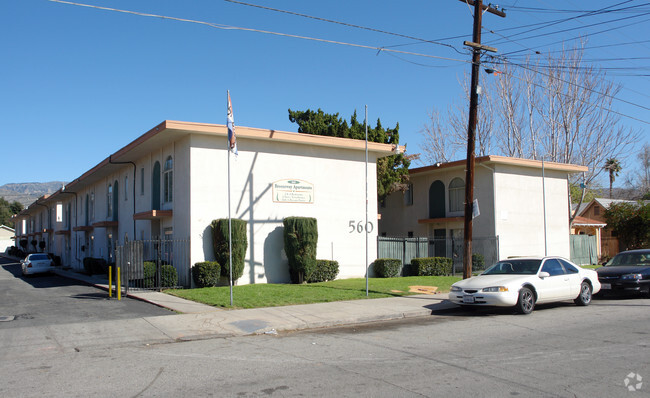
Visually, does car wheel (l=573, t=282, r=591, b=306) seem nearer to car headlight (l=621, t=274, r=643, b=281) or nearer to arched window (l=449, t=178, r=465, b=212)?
car headlight (l=621, t=274, r=643, b=281)

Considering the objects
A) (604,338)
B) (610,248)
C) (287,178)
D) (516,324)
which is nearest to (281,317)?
(516,324)

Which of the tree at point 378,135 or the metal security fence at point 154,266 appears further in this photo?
the tree at point 378,135

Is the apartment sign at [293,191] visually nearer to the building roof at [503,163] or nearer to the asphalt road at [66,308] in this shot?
the asphalt road at [66,308]

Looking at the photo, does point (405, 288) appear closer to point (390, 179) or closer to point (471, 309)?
point (471, 309)

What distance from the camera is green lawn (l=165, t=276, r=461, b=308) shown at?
48.7ft

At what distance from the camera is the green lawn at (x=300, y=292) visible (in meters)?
14.8

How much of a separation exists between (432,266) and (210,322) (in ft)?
45.6

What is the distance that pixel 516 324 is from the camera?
11.3 meters

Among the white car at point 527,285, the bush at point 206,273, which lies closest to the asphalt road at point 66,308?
the bush at point 206,273

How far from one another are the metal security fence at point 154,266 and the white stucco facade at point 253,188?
0.47 metres

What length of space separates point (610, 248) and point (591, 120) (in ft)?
33.9

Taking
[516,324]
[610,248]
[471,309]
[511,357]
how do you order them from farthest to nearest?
[610,248] < [471,309] < [516,324] < [511,357]

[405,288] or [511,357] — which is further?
[405,288]

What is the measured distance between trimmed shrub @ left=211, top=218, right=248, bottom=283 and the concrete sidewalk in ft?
11.4
